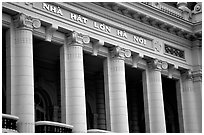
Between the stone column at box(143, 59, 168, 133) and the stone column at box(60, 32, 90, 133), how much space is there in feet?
22.1

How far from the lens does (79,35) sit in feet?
107

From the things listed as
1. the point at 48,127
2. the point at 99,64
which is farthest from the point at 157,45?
the point at 48,127

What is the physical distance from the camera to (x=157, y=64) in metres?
38.1

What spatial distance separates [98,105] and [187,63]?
7.15 meters

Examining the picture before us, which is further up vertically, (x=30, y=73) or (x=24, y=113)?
(x=30, y=73)

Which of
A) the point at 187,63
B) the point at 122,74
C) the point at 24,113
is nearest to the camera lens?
the point at 24,113

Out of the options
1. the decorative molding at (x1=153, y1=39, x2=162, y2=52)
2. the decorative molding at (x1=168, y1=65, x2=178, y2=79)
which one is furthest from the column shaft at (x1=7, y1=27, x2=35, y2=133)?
the decorative molding at (x1=168, y1=65, x2=178, y2=79)

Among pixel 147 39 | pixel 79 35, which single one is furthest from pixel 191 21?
pixel 79 35

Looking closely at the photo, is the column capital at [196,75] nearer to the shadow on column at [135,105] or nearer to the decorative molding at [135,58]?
the shadow on column at [135,105]

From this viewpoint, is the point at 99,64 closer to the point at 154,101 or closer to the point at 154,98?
the point at 154,98

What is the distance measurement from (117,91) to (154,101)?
3.87 meters

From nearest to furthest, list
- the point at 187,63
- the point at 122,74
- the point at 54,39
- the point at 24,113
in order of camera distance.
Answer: the point at 24,113 → the point at 54,39 → the point at 122,74 → the point at 187,63

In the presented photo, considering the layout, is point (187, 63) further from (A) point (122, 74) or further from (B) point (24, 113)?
(B) point (24, 113)

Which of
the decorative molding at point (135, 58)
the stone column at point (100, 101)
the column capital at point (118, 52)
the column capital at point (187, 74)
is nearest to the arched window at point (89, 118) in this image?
the stone column at point (100, 101)
